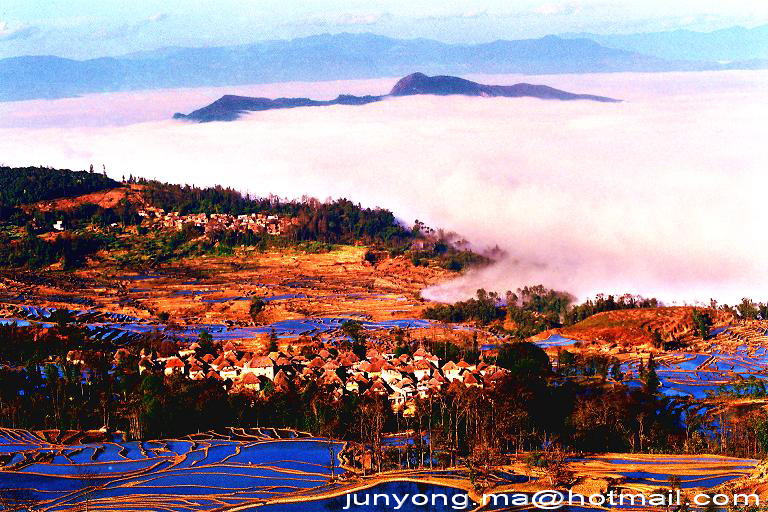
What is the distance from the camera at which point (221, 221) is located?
5203 centimetres

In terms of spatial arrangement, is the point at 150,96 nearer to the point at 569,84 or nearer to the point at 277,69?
the point at 277,69

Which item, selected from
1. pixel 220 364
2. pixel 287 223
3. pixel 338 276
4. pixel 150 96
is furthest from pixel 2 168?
pixel 150 96

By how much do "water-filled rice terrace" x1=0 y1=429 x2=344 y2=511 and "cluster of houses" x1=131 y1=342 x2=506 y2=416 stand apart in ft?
9.33

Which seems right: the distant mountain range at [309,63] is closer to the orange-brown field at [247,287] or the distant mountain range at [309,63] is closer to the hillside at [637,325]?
the orange-brown field at [247,287]

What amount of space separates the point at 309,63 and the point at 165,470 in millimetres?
134259

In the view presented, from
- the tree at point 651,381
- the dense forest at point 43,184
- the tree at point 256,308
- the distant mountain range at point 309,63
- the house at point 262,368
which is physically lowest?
the tree at point 256,308

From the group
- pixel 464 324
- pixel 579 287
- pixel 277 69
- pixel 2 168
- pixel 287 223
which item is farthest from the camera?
pixel 277 69

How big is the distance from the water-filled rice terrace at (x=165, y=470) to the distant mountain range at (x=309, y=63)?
120 meters

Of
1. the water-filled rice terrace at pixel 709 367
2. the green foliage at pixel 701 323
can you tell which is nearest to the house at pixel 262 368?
the water-filled rice terrace at pixel 709 367

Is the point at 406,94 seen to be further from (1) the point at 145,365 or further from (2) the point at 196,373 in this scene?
(2) the point at 196,373

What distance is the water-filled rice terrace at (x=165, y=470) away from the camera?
1437cm

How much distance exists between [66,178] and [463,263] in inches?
983

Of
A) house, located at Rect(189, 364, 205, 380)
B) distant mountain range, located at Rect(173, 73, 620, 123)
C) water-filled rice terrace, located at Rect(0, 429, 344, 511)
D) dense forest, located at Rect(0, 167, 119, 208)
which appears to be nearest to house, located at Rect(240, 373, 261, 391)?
house, located at Rect(189, 364, 205, 380)

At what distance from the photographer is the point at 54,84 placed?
13325cm
